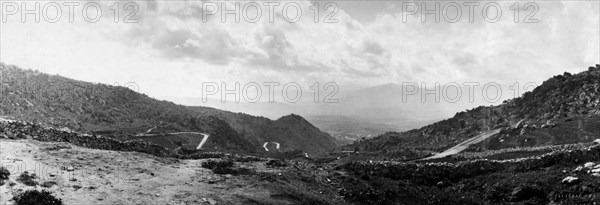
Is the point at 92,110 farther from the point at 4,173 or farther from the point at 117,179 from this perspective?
the point at 4,173

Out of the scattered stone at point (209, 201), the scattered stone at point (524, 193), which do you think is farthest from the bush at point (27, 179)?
the scattered stone at point (524, 193)

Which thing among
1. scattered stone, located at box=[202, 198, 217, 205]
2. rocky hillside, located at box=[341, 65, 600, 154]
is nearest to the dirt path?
rocky hillside, located at box=[341, 65, 600, 154]

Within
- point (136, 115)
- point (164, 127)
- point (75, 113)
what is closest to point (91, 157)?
point (75, 113)

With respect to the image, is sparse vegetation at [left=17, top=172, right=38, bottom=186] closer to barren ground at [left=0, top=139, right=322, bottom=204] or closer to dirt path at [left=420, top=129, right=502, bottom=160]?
barren ground at [left=0, top=139, right=322, bottom=204]

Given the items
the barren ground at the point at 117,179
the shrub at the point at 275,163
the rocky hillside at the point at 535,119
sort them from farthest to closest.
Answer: the rocky hillside at the point at 535,119, the shrub at the point at 275,163, the barren ground at the point at 117,179

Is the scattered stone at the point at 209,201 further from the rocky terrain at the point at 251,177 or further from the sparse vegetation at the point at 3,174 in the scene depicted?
the sparse vegetation at the point at 3,174

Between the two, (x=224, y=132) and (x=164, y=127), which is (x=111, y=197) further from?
(x=224, y=132)
